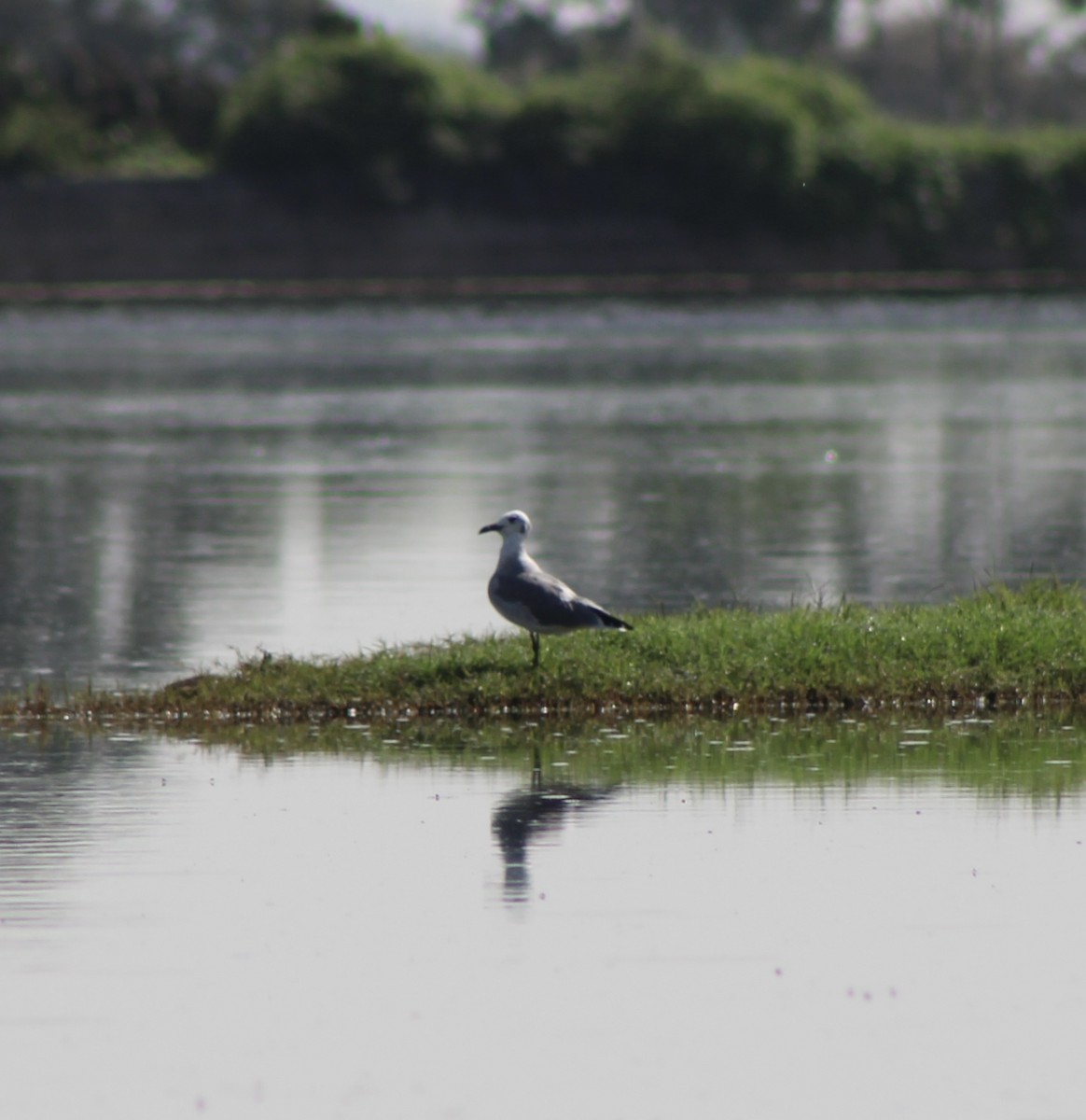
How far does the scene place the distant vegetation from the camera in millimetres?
103062

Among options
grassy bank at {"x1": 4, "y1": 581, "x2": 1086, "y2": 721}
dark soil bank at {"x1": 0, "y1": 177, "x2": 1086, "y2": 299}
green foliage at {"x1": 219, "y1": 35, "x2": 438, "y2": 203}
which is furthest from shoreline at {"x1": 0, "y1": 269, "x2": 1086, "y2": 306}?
grassy bank at {"x1": 4, "y1": 581, "x2": 1086, "y2": 721}

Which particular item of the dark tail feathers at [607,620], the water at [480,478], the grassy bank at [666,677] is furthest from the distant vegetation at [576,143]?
the dark tail feathers at [607,620]

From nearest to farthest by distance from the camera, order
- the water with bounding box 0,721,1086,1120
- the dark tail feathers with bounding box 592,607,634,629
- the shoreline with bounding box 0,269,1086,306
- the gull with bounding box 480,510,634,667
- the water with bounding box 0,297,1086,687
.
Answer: the water with bounding box 0,721,1086,1120 → the gull with bounding box 480,510,634,667 → the dark tail feathers with bounding box 592,607,634,629 → the water with bounding box 0,297,1086,687 → the shoreline with bounding box 0,269,1086,306

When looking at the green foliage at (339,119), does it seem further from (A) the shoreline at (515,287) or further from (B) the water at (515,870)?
(B) the water at (515,870)

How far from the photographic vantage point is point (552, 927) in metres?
10.3

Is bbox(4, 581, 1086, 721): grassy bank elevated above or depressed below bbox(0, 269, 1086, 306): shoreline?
below

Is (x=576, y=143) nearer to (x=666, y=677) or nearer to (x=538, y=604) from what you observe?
(x=666, y=677)

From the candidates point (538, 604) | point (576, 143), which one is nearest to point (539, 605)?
point (538, 604)

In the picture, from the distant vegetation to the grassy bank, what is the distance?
8650 cm

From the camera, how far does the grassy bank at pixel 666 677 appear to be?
15.1m

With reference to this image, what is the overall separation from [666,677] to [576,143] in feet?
301

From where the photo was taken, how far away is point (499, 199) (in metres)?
104

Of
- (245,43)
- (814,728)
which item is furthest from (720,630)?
(245,43)

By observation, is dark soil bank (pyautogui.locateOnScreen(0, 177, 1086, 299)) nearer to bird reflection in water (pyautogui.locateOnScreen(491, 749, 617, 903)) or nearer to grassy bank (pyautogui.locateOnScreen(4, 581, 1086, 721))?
grassy bank (pyautogui.locateOnScreen(4, 581, 1086, 721))
